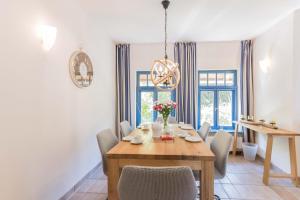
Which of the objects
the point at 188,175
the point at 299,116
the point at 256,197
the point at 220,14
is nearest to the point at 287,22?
the point at 220,14

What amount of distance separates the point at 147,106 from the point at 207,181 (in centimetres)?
339

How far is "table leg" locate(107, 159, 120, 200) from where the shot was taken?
76.7 inches

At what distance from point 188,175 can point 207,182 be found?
2.05 feet

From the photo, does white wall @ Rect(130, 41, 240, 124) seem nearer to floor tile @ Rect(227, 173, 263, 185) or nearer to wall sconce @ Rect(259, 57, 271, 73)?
wall sconce @ Rect(259, 57, 271, 73)

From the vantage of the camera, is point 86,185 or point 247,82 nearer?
point 86,185

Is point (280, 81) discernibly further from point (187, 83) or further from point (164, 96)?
point (164, 96)

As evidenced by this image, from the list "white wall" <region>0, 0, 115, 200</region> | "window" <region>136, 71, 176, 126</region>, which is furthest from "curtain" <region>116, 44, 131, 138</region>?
"white wall" <region>0, 0, 115, 200</region>

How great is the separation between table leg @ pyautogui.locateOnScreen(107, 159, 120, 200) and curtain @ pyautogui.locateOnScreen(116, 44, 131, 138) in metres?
3.05

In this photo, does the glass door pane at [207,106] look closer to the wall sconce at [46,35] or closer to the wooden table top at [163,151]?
the wooden table top at [163,151]

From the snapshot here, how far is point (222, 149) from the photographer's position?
2371 millimetres

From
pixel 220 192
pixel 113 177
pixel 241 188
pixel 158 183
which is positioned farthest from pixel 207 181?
pixel 241 188

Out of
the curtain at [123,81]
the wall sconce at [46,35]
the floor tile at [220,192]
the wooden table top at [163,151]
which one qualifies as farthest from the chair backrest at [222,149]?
the curtain at [123,81]

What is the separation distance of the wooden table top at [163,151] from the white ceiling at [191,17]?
200cm

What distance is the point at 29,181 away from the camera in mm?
1986
